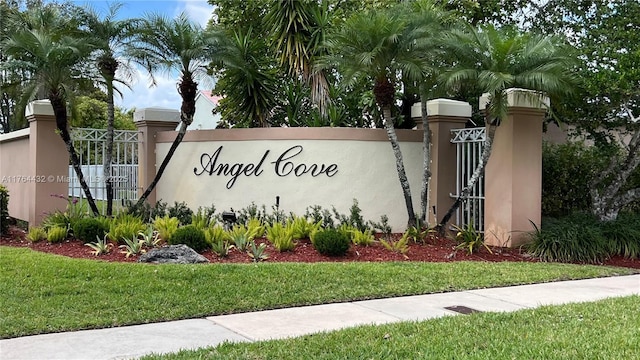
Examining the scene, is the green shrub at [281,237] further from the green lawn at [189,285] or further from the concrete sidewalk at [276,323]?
the concrete sidewalk at [276,323]

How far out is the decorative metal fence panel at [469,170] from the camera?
12422 millimetres

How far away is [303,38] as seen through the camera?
1462 cm

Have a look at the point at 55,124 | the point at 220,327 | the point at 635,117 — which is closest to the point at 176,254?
the point at 220,327

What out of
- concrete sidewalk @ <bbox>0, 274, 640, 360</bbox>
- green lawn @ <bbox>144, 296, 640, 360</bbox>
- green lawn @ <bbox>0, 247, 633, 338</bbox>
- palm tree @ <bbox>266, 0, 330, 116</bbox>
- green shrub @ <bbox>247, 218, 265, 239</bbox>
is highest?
palm tree @ <bbox>266, 0, 330, 116</bbox>

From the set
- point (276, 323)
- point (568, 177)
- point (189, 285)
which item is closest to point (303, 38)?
point (568, 177)

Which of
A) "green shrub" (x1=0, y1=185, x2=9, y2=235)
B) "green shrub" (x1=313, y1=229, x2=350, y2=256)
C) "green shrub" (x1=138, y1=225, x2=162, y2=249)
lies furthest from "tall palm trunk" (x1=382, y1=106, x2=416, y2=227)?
"green shrub" (x1=0, y1=185, x2=9, y2=235)

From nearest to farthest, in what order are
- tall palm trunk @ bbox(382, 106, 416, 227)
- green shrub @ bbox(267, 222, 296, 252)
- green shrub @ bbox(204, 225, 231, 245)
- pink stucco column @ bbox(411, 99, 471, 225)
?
green shrub @ bbox(204, 225, 231, 245) → green shrub @ bbox(267, 222, 296, 252) → tall palm trunk @ bbox(382, 106, 416, 227) → pink stucco column @ bbox(411, 99, 471, 225)

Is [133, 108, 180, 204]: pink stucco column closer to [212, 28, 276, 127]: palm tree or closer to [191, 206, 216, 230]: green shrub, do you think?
[212, 28, 276, 127]: palm tree

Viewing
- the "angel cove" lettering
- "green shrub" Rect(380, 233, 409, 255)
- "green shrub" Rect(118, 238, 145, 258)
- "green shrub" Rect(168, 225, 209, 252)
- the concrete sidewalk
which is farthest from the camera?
the "angel cove" lettering

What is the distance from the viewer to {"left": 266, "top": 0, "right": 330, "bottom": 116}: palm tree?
14.5 m

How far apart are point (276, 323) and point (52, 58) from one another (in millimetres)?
7455

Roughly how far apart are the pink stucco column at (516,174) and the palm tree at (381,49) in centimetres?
185

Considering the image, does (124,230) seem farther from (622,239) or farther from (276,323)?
(622,239)

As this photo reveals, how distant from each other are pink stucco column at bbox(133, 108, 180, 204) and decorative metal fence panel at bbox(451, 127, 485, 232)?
6.91 metres
